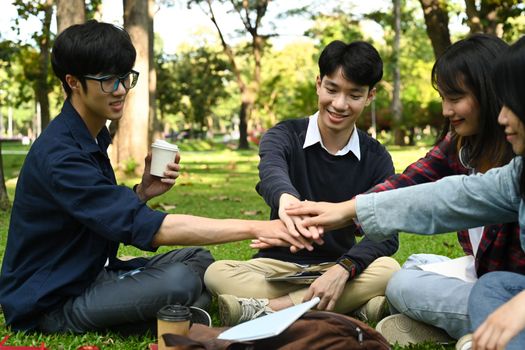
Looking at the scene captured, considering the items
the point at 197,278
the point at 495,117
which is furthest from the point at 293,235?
the point at 495,117

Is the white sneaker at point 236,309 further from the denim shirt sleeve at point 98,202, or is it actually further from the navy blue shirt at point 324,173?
the denim shirt sleeve at point 98,202

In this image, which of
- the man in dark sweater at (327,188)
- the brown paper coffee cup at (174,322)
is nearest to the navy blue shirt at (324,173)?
the man in dark sweater at (327,188)

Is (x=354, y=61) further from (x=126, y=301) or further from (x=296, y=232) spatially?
(x=126, y=301)

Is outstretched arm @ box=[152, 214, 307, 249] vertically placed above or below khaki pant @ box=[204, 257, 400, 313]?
above

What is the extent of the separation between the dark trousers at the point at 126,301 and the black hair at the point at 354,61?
1320mm

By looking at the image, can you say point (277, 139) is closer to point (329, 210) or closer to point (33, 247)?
point (329, 210)

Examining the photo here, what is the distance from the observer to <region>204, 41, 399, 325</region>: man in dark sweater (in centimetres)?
351

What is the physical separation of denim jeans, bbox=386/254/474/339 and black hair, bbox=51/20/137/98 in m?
1.60

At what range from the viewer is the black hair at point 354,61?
12.3 feet

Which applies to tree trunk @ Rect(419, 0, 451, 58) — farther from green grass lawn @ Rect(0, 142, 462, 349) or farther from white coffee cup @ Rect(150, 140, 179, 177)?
white coffee cup @ Rect(150, 140, 179, 177)

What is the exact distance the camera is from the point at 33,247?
3188 mm

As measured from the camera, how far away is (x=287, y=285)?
12.1ft

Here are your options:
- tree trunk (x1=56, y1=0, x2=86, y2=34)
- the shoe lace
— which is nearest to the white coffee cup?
the shoe lace

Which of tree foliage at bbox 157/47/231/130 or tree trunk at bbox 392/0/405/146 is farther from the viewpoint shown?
tree foliage at bbox 157/47/231/130
